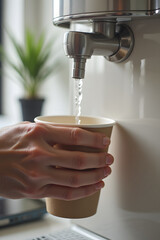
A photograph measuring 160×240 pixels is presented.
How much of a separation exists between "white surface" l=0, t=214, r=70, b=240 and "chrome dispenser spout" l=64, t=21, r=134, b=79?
0.36 metres

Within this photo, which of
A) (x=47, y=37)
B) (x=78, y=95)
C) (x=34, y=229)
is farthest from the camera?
(x=47, y=37)

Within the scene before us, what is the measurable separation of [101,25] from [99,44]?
35 millimetres

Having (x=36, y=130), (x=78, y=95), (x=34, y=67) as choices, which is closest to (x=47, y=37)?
(x=34, y=67)

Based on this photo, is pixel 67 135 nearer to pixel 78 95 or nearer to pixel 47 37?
pixel 78 95

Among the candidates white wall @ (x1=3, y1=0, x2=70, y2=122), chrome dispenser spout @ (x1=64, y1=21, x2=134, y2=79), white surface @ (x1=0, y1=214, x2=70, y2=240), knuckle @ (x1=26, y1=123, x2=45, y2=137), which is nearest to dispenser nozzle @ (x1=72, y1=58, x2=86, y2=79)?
chrome dispenser spout @ (x1=64, y1=21, x2=134, y2=79)

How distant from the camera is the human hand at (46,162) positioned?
0.54m

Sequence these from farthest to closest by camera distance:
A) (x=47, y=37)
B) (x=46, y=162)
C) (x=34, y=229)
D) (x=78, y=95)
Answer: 1. (x=47, y=37)
2. (x=34, y=229)
3. (x=78, y=95)
4. (x=46, y=162)

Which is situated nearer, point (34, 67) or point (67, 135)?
point (67, 135)

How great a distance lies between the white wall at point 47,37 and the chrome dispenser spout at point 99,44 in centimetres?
73

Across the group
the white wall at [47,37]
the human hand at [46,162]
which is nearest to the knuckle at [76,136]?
the human hand at [46,162]

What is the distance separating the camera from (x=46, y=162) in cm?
54

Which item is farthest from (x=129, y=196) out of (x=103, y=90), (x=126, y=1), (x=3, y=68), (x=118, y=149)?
(x=3, y=68)

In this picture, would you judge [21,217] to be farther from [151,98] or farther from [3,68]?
[3,68]

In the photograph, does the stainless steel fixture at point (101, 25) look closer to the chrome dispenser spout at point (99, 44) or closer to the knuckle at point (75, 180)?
the chrome dispenser spout at point (99, 44)
